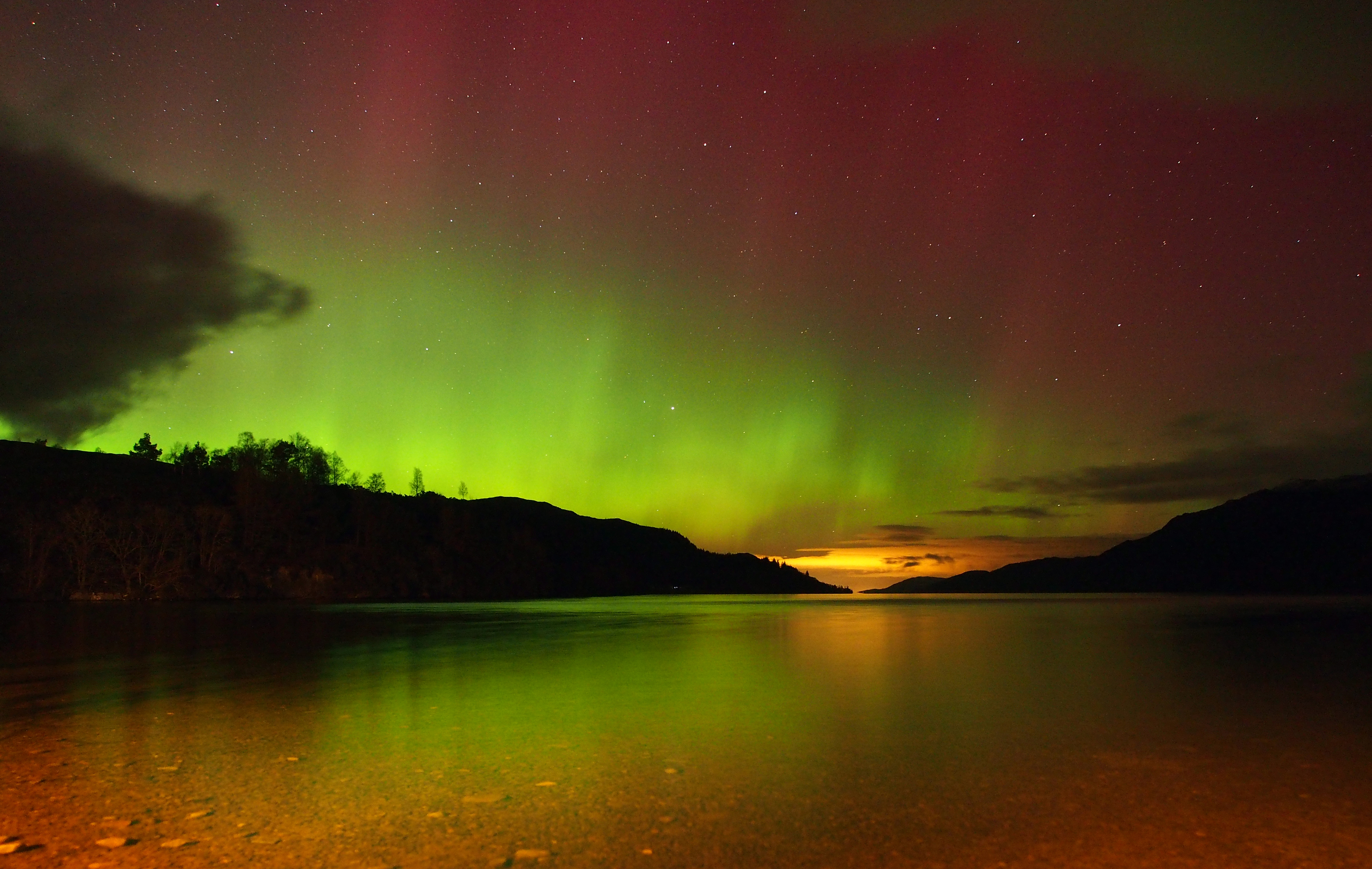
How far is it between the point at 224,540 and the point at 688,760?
5328 inches

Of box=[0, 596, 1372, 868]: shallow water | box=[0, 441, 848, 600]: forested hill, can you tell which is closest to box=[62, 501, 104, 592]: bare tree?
box=[0, 441, 848, 600]: forested hill

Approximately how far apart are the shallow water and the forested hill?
332ft

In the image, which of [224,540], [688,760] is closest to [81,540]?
[224,540]

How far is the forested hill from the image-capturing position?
109312mm

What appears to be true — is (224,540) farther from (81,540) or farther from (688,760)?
(688,760)

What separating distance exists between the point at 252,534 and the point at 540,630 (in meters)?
109

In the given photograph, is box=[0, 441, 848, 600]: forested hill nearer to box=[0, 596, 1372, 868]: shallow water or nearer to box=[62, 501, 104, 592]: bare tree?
box=[62, 501, 104, 592]: bare tree

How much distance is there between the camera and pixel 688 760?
10.3 meters

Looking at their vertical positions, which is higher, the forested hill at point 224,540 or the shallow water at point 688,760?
the forested hill at point 224,540

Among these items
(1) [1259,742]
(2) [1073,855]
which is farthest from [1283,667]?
(2) [1073,855]

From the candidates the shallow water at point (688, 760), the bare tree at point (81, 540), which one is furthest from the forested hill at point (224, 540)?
the shallow water at point (688, 760)

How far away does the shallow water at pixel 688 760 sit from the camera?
6.84 metres

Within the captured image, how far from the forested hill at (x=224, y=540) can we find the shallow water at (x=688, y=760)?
332 feet

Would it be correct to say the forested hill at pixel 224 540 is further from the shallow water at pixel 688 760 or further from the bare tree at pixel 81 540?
the shallow water at pixel 688 760
